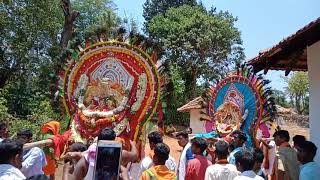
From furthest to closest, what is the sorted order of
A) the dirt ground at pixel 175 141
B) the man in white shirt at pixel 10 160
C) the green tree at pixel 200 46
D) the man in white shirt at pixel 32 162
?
the green tree at pixel 200 46
the dirt ground at pixel 175 141
the man in white shirt at pixel 32 162
the man in white shirt at pixel 10 160

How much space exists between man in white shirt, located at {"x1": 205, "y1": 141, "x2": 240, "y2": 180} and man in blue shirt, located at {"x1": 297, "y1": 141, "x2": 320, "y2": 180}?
670mm

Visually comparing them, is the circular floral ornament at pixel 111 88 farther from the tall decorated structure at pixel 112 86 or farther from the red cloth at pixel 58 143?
the red cloth at pixel 58 143

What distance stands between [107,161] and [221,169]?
1.20m

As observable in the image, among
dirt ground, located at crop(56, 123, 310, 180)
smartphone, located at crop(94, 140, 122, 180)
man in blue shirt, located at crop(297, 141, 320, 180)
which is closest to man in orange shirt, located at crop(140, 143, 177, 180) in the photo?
smartphone, located at crop(94, 140, 122, 180)

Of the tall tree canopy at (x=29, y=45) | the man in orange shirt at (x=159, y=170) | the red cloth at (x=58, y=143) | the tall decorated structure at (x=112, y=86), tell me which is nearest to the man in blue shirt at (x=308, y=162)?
the man in orange shirt at (x=159, y=170)

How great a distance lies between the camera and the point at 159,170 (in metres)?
3.94

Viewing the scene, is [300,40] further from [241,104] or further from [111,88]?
[111,88]

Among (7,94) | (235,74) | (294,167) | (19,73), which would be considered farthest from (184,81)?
(294,167)

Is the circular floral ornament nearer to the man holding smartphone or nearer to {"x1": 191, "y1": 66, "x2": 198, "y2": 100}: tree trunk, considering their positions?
the man holding smartphone

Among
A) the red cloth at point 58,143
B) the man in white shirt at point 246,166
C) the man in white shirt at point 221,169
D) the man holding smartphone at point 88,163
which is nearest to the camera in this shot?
the man in white shirt at point 246,166

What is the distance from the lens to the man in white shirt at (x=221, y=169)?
427 centimetres

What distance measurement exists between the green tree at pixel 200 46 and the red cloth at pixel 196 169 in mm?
21582

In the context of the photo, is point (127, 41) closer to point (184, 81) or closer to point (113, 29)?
point (113, 29)

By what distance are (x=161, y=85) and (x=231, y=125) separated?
174cm
